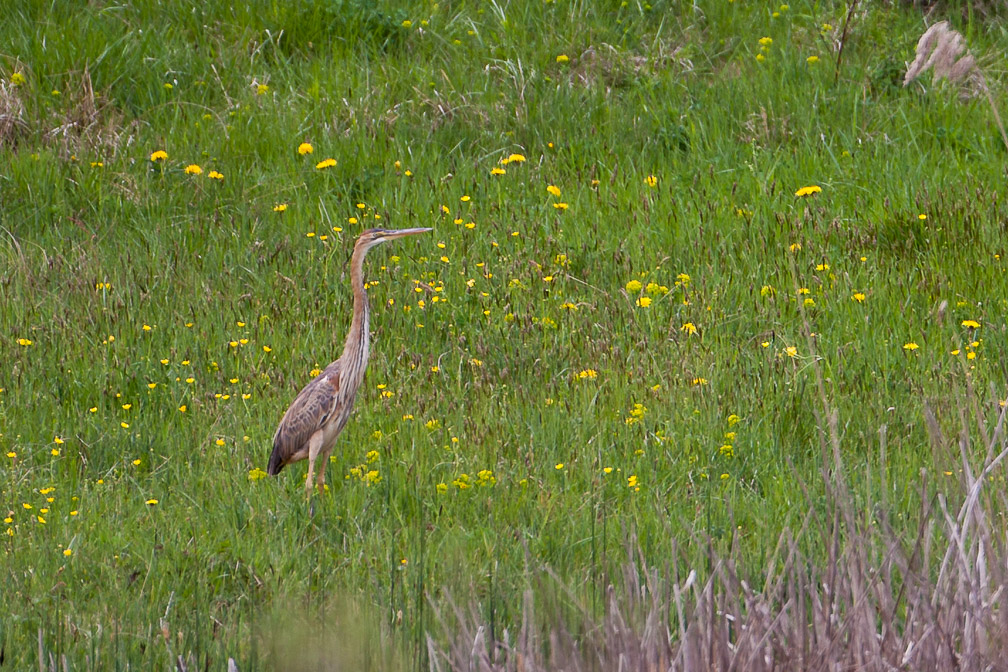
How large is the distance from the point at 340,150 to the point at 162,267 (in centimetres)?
150

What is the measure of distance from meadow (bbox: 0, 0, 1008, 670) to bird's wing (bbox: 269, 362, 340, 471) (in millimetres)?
170

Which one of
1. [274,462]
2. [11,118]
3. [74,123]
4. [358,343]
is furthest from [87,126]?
[274,462]

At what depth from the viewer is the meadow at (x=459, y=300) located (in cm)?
410

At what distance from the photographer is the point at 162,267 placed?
6770mm

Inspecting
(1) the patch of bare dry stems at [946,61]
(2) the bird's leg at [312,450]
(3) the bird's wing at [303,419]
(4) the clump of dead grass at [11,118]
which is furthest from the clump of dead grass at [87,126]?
(1) the patch of bare dry stems at [946,61]

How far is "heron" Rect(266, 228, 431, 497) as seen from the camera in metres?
4.88

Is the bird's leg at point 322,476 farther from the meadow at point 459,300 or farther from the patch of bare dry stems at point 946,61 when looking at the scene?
the patch of bare dry stems at point 946,61

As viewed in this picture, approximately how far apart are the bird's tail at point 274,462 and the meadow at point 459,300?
0.49 feet

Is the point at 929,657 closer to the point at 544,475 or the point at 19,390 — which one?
the point at 544,475

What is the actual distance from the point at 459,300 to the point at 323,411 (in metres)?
1.55

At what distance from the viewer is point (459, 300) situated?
20.9ft

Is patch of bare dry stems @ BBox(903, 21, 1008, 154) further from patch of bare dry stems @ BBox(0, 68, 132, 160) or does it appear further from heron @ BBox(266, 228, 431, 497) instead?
patch of bare dry stems @ BBox(0, 68, 132, 160)

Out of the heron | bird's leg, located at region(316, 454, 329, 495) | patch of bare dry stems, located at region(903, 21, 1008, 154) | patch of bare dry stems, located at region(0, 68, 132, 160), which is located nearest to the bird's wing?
the heron

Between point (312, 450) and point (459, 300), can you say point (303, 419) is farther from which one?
point (459, 300)
